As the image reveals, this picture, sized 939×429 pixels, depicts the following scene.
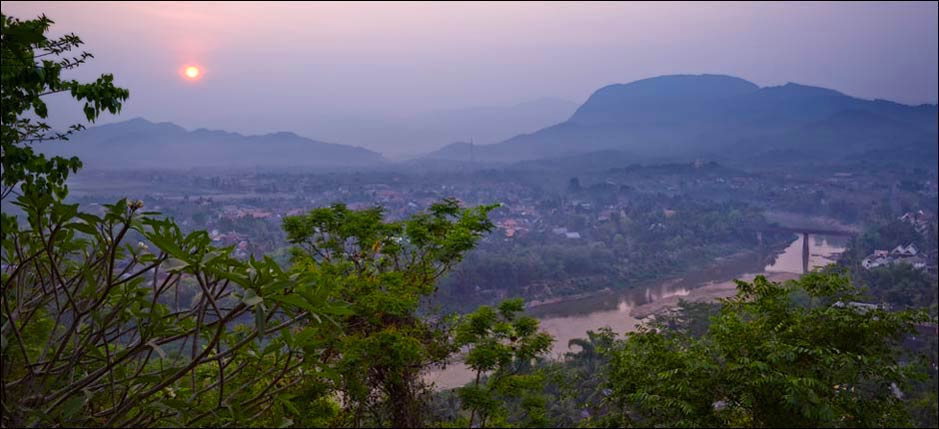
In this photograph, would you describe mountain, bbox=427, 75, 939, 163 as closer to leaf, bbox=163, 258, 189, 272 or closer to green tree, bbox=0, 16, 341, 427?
green tree, bbox=0, 16, 341, 427

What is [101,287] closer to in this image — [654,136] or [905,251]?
[905,251]

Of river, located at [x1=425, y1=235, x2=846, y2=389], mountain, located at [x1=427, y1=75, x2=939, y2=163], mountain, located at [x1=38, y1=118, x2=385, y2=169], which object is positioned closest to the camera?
river, located at [x1=425, y1=235, x2=846, y2=389]

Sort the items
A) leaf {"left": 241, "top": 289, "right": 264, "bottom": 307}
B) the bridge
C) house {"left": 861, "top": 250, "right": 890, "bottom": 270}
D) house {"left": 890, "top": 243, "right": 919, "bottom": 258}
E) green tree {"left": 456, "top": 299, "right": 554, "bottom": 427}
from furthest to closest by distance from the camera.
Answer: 1. the bridge
2. house {"left": 890, "top": 243, "right": 919, "bottom": 258}
3. house {"left": 861, "top": 250, "right": 890, "bottom": 270}
4. green tree {"left": 456, "top": 299, "right": 554, "bottom": 427}
5. leaf {"left": 241, "top": 289, "right": 264, "bottom": 307}

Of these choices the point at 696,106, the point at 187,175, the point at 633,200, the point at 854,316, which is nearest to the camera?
the point at 854,316

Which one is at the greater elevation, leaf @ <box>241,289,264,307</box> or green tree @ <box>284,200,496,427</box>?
leaf @ <box>241,289,264,307</box>

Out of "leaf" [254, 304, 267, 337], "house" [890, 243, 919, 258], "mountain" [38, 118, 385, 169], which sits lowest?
"house" [890, 243, 919, 258]

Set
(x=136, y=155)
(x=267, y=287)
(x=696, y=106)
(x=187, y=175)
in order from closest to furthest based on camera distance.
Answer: (x=267, y=287) → (x=187, y=175) → (x=136, y=155) → (x=696, y=106)

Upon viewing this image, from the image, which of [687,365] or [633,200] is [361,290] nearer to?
[687,365]

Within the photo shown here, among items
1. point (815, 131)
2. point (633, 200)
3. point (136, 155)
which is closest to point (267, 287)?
point (136, 155)

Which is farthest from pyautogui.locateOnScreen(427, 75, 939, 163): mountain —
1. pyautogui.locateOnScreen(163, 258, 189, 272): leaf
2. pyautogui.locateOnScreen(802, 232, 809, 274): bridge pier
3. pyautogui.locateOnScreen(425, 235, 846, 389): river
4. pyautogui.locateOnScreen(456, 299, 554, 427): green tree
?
pyautogui.locateOnScreen(163, 258, 189, 272): leaf
